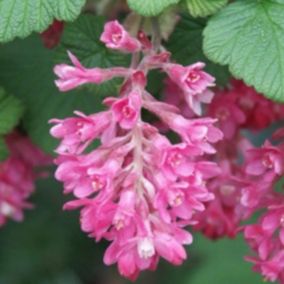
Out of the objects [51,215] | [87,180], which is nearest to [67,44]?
[87,180]

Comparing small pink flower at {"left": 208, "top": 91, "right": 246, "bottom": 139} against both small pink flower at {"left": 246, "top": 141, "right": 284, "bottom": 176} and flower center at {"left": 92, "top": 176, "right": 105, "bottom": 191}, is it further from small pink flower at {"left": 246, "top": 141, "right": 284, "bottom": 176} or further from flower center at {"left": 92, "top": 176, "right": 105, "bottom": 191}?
flower center at {"left": 92, "top": 176, "right": 105, "bottom": 191}

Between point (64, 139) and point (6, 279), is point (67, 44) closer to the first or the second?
point (64, 139)

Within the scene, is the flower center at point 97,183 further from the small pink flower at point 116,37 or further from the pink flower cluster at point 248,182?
the pink flower cluster at point 248,182

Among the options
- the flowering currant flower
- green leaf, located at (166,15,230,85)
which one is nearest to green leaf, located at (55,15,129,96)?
green leaf, located at (166,15,230,85)

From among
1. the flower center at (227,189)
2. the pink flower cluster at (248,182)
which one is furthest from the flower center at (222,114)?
the flower center at (227,189)

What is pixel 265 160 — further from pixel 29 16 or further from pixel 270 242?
pixel 29 16

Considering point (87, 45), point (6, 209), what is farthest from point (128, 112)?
point (6, 209)
